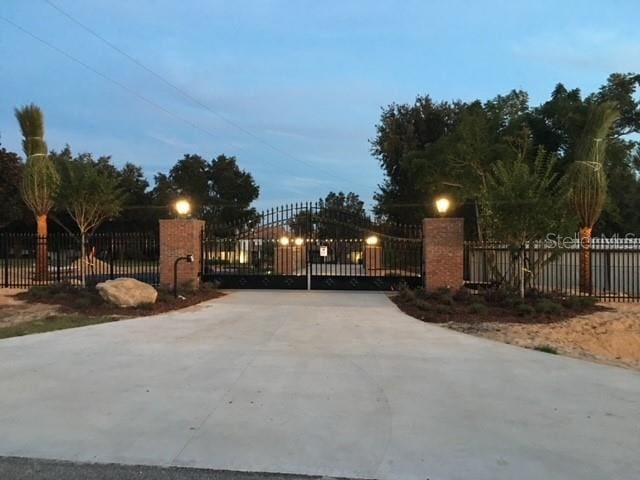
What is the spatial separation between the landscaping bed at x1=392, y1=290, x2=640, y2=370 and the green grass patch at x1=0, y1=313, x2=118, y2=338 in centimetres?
636

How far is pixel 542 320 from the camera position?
37.7 feet

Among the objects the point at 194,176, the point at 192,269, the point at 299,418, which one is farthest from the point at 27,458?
the point at 194,176

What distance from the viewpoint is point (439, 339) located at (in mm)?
9164

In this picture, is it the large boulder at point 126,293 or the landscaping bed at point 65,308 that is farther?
the large boulder at point 126,293

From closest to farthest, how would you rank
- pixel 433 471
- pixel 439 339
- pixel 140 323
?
pixel 433 471 → pixel 439 339 → pixel 140 323

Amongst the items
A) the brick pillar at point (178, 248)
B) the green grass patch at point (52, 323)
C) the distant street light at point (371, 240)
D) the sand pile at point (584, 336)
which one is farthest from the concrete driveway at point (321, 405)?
the distant street light at point (371, 240)

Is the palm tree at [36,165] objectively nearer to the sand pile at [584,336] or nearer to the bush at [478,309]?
the bush at [478,309]

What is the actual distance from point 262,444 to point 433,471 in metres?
1.33

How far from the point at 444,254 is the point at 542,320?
178 inches

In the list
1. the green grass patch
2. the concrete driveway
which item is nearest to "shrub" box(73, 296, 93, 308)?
the green grass patch

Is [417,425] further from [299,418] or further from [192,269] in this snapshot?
[192,269]

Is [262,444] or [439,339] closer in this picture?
[262,444]

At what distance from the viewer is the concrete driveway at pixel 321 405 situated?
169 inches

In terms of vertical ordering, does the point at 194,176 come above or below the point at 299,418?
above
